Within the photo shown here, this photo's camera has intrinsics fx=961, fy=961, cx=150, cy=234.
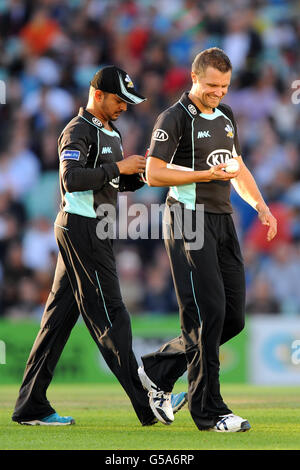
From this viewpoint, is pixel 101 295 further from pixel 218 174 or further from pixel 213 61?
pixel 213 61

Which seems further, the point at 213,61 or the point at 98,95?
the point at 98,95

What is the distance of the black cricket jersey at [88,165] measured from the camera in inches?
234

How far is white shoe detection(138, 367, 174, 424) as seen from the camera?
6.20m

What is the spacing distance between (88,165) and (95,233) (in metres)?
0.45

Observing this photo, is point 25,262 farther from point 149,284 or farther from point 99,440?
point 99,440

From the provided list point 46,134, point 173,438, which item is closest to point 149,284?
point 46,134

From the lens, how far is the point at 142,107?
532 inches

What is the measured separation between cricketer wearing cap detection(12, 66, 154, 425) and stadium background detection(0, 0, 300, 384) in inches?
203

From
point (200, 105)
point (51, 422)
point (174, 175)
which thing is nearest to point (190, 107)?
point (200, 105)

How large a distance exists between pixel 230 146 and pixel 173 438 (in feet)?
6.02

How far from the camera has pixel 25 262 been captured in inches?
487

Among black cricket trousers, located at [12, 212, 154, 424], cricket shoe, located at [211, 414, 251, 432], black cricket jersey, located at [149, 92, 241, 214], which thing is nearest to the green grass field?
cricket shoe, located at [211, 414, 251, 432]

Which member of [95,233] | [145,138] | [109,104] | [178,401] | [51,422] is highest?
[145,138]

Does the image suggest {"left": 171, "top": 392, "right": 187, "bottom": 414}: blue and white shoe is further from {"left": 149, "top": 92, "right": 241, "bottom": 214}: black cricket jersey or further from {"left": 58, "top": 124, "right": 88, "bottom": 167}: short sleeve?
{"left": 58, "top": 124, "right": 88, "bottom": 167}: short sleeve
